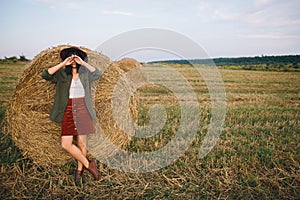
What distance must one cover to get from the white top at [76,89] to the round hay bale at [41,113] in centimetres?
62

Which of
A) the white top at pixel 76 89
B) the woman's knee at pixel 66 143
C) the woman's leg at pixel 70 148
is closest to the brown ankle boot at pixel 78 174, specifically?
the woman's leg at pixel 70 148

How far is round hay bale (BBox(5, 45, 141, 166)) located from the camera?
3.75 meters

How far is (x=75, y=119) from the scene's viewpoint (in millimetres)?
3375

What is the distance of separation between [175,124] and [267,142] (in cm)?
172

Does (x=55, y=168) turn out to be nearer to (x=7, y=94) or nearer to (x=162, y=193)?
(x=162, y=193)

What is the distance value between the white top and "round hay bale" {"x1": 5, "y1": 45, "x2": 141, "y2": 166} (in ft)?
2.05

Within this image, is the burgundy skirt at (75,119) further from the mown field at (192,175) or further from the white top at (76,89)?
the mown field at (192,175)

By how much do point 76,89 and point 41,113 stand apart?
2.94ft

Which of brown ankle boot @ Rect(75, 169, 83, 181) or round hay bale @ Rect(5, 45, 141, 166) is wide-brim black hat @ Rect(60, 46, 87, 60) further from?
brown ankle boot @ Rect(75, 169, 83, 181)

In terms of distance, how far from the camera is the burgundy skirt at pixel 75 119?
3.36m

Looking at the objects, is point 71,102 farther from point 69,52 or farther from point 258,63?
point 258,63

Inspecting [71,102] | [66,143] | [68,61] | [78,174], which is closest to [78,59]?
[68,61]

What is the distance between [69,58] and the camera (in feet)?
10.8

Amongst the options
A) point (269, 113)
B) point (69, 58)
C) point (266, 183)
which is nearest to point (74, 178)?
point (69, 58)
